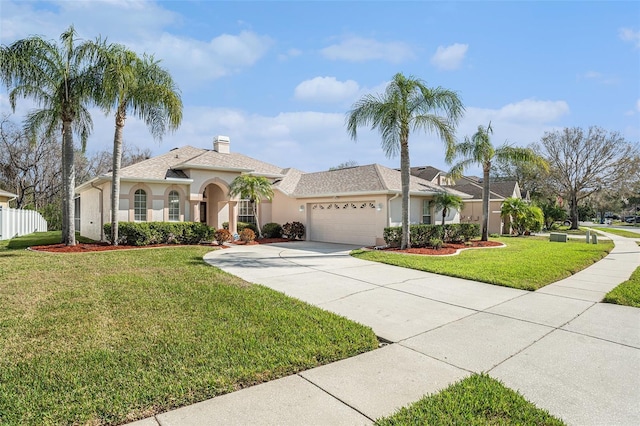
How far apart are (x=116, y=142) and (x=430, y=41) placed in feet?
42.8

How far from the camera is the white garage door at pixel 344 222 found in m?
17.3

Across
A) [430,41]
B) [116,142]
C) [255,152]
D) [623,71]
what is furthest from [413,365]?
[255,152]

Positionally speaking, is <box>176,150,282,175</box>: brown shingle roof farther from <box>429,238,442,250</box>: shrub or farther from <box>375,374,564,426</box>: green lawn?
<box>375,374,564,426</box>: green lawn

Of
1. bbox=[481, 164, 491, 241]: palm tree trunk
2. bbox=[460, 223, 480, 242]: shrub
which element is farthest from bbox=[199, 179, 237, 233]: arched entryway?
bbox=[481, 164, 491, 241]: palm tree trunk

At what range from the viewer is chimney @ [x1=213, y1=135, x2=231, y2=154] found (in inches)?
870

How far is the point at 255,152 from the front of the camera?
25547 mm

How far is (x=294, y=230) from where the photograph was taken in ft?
65.6

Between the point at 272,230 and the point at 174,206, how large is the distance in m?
5.54

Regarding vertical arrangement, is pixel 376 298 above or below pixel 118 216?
below

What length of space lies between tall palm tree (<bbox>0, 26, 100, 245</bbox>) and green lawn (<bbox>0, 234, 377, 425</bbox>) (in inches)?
309

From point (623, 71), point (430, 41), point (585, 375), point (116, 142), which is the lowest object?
point (585, 375)

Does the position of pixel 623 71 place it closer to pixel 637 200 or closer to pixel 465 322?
pixel 465 322

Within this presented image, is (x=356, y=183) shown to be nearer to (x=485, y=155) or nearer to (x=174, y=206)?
(x=485, y=155)

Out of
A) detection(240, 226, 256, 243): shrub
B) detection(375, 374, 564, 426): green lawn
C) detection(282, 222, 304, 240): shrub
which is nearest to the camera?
detection(375, 374, 564, 426): green lawn
